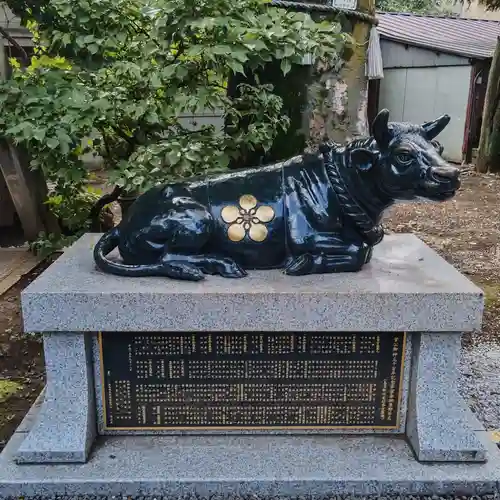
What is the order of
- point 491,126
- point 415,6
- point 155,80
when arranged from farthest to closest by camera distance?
point 415,6 < point 491,126 < point 155,80

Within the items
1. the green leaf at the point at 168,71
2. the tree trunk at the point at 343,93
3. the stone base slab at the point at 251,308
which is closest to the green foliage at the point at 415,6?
the tree trunk at the point at 343,93

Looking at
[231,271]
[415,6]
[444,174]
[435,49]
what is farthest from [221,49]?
[415,6]

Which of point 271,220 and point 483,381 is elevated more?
point 271,220

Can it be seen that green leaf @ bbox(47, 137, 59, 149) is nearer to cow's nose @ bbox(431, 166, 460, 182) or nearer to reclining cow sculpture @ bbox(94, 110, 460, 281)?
reclining cow sculpture @ bbox(94, 110, 460, 281)

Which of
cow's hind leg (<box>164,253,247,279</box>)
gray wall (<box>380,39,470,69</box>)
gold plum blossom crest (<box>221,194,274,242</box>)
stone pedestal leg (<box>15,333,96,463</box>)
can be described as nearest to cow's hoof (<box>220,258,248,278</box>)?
cow's hind leg (<box>164,253,247,279</box>)

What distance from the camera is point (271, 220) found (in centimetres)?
333

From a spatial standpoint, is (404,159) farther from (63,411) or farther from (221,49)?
(63,411)

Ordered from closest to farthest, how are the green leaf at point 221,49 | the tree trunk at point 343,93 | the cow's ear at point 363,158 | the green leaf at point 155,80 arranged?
the cow's ear at point 363,158, the green leaf at point 221,49, the green leaf at point 155,80, the tree trunk at point 343,93

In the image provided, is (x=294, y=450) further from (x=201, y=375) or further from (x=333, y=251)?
(x=333, y=251)

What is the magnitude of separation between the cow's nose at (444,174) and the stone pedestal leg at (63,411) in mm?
2064

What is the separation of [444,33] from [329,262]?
17786 mm

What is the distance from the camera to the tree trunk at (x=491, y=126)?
13.4 m

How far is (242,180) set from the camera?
11.3ft

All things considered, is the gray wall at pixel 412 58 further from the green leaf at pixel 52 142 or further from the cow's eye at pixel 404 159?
the green leaf at pixel 52 142
